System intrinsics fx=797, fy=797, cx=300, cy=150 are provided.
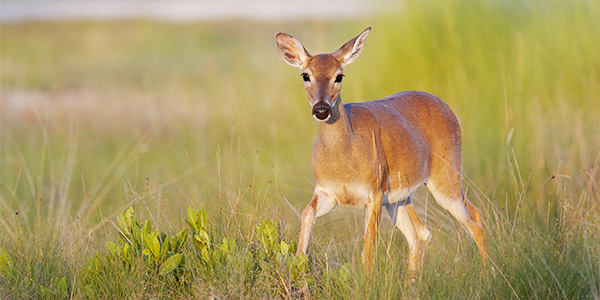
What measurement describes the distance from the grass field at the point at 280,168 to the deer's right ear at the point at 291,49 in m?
0.82

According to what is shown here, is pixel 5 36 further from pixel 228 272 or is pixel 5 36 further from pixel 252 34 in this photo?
pixel 228 272

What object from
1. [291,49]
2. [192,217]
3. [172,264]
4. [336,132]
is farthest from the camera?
[291,49]

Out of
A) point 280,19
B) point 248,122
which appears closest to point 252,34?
point 280,19

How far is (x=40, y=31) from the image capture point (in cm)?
2652

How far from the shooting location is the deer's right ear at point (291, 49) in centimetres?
496

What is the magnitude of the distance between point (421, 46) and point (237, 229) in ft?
19.1

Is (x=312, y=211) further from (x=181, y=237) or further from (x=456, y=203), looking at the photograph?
(x=456, y=203)

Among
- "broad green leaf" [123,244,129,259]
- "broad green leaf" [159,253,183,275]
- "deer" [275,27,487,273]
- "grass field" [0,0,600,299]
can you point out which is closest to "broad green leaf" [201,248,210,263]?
"grass field" [0,0,600,299]

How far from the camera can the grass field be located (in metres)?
4.52

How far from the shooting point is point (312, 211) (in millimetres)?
4789

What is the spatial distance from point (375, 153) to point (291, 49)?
0.84m

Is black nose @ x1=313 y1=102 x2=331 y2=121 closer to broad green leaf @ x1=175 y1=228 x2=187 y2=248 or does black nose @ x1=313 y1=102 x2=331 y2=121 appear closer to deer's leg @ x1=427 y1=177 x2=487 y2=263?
broad green leaf @ x1=175 y1=228 x2=187 y2=248

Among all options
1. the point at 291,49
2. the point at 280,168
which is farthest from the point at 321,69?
the point at 280,168

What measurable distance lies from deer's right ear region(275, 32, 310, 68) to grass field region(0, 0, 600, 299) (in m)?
0.82
